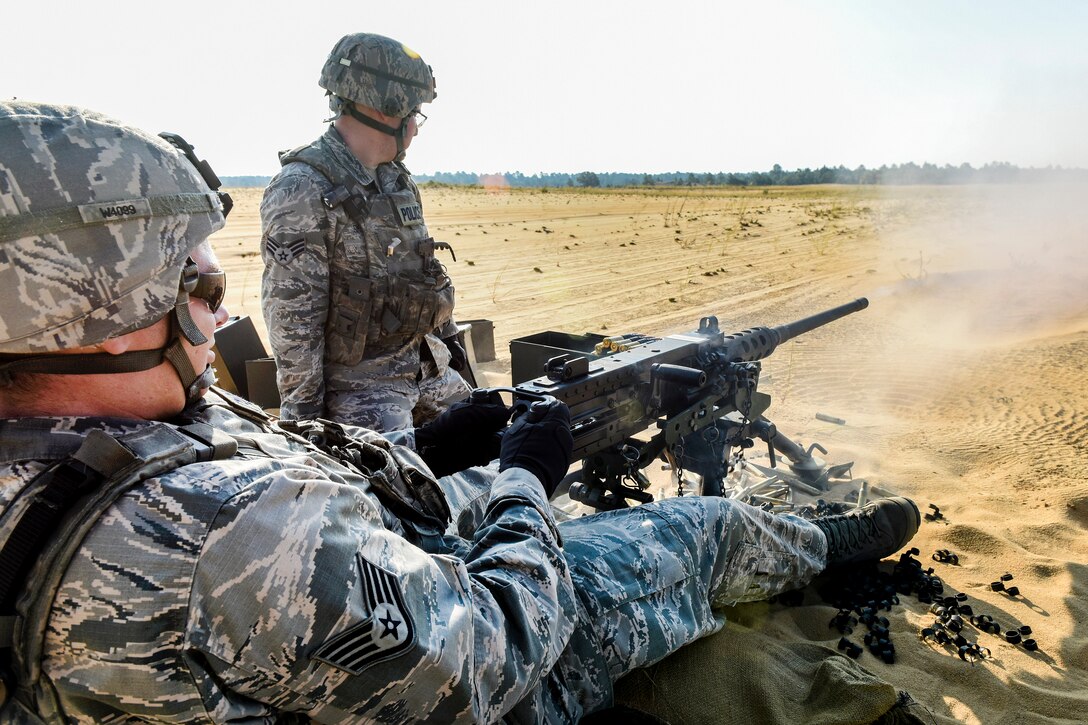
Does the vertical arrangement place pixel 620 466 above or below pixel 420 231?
below

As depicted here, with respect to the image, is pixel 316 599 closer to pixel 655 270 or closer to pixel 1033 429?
pixel 1033 429

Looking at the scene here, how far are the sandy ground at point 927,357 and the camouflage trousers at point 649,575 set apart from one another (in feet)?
1.55

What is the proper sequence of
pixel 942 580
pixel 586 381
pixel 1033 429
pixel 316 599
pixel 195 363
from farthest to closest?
pixel 1033 429 < pixel 942 580 < pixel 586 381 < pixel 195 363 < pixel 316 599

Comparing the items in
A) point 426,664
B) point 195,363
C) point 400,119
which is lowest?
point 426,664

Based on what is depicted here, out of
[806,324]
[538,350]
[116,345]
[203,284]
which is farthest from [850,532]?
[116,345]

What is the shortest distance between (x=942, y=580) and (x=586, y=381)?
223 centimetres

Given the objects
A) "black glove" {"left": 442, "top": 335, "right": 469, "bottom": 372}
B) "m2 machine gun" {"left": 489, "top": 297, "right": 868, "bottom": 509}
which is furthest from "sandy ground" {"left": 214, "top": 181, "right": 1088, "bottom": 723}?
"black glove" {"left": 442, "top": 335, "right": 469, "bottom": 372}

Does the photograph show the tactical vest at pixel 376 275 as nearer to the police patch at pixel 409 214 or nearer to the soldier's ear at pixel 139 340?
the police patch at pixel 409 214

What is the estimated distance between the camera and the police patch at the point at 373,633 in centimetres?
138

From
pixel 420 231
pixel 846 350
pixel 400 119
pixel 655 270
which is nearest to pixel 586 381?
pixel 420 231

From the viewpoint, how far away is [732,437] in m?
4.20

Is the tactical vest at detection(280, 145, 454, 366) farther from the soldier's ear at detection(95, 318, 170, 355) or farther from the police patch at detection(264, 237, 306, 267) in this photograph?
the soldier's ear at detection(95, 318, 170, 355)

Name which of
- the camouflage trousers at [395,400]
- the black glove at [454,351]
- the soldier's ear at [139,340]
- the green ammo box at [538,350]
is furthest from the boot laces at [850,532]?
the soldier's ear at [139,340]

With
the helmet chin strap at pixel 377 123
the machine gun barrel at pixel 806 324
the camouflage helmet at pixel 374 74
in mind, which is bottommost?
the machine gun barrel at pixel 806 324
